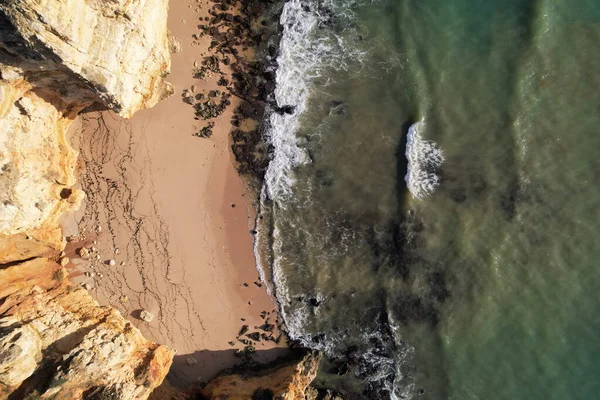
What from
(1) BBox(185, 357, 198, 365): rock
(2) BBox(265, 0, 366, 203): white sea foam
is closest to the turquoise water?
(2) BBox(265, 0, 366, 203): white sea foam

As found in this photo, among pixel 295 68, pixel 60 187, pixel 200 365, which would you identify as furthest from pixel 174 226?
pixel 295 68

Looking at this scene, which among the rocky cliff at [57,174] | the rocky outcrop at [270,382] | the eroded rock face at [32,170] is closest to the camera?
the rocky cliff at [57,174]

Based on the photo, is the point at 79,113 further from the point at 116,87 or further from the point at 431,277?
the point at 431,277

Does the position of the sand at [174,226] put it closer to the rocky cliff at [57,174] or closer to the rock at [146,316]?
the rock at [146,316]

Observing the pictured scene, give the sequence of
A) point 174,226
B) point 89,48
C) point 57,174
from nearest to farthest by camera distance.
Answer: point 89,48, point 57,174, point 174,226

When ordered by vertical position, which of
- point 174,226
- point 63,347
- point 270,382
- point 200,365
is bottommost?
point 200,365

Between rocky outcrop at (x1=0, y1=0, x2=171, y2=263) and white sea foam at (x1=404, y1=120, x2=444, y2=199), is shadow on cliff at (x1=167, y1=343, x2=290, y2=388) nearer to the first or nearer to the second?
rocky outcrop at (x1=0, y1=0, x2=171, y2=263)

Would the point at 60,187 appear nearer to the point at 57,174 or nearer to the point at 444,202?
the point at 57,174

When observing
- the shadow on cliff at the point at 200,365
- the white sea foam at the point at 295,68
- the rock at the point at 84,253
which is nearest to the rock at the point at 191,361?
the shadow on cliff at the point at 200,365
